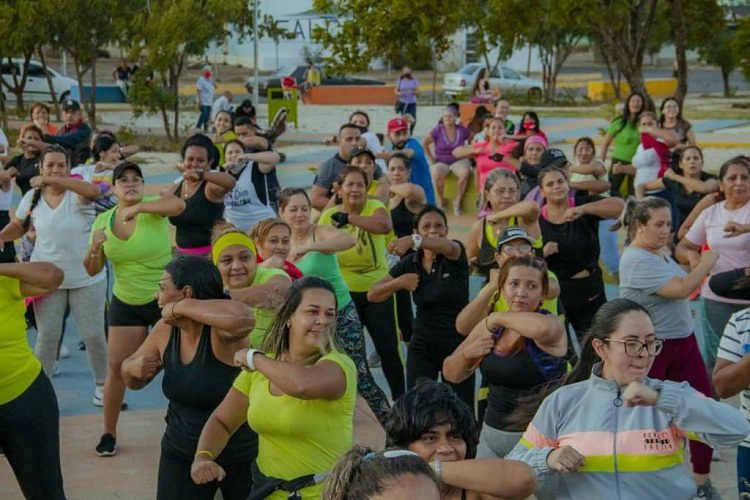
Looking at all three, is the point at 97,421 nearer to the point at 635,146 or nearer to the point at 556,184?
the point at 556,184

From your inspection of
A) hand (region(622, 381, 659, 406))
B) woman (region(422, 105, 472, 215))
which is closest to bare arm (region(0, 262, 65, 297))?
hand (region(622, 381, 659, 406))

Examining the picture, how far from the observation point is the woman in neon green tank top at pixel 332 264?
8.20 m

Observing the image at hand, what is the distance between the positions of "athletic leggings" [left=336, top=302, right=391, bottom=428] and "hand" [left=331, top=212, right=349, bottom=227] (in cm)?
99

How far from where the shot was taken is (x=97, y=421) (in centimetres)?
897

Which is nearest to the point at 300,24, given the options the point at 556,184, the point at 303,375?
the point at 556,184

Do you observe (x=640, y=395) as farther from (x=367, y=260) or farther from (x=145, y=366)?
(x=367, y=260)

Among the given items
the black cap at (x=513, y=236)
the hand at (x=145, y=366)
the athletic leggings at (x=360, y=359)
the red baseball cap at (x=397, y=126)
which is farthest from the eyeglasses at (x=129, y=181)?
the red baseball cap at (x=397, y=126)

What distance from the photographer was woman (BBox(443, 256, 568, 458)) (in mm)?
6031

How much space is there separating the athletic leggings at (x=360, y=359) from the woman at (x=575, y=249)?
5.24ft

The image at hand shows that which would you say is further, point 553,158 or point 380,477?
point 553,158

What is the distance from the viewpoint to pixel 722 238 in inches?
331

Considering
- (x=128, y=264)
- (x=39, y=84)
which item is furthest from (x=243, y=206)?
(x=39, y=84)

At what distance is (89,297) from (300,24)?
54131 millimetres

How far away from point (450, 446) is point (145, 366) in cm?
217
